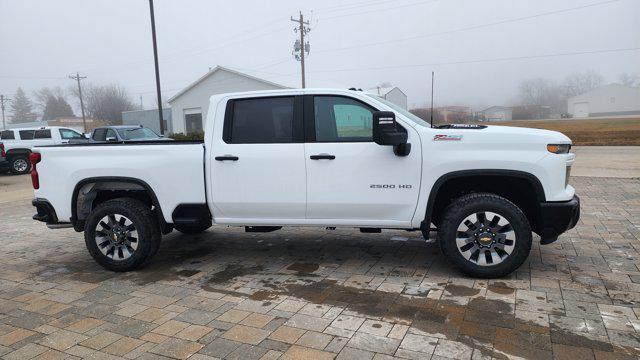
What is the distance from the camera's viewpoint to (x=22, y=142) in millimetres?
17891

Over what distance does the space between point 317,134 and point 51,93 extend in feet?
328

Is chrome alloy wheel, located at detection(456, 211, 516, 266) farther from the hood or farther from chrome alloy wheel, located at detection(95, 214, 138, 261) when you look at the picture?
chrome alloy wheel, located at detection(95, 214, 138, 261)

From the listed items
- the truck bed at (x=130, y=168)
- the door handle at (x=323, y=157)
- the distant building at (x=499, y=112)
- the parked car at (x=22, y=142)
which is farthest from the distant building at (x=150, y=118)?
the door handle at (x=323, y=157)

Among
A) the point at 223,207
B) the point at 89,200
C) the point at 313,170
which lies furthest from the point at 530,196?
the point at 89,200

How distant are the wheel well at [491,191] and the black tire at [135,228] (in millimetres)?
2931

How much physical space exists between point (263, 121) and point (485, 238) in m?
2.50

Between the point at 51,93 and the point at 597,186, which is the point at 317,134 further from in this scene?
the point at 51,93

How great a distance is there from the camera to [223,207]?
474cm

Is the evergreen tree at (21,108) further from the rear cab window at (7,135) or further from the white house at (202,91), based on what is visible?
the rear cab window at (7,135)

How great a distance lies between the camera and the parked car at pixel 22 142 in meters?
17.5

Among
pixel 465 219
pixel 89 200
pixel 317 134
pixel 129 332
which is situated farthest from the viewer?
pixel 89 200

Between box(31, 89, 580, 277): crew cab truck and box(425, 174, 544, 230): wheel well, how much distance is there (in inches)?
0.5

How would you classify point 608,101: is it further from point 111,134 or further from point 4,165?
point 4,165

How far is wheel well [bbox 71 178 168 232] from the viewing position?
15.9 feet
